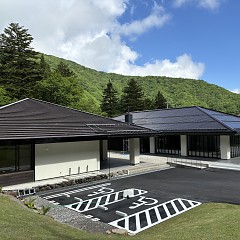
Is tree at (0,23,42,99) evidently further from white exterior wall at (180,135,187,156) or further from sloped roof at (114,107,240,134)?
white exterior wall at (180,135,187,156)

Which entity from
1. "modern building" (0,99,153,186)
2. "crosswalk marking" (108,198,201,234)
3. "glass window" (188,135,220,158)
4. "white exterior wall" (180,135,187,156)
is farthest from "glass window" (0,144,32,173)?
"glass window" (188,135,220,158)

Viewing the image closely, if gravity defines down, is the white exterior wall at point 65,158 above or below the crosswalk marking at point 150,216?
above

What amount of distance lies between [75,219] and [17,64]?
31098mm

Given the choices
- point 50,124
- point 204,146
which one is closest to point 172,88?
point 204,146

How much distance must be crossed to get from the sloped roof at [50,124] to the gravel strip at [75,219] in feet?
13.9

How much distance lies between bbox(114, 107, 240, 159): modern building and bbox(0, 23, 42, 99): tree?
16.2 meters

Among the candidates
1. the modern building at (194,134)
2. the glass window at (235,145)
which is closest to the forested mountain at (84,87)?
the modern building at (194,134)

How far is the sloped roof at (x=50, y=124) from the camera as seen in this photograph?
12930mm

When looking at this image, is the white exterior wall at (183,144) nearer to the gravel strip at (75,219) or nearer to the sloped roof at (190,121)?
the sloped roof at (190,121)

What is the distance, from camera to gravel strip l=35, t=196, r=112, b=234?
730cm

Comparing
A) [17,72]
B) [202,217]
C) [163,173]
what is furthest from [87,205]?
[17,72]

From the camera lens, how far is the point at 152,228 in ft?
24.2

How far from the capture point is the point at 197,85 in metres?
69.4

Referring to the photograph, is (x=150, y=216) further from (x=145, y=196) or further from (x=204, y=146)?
(x=204, y=146)
